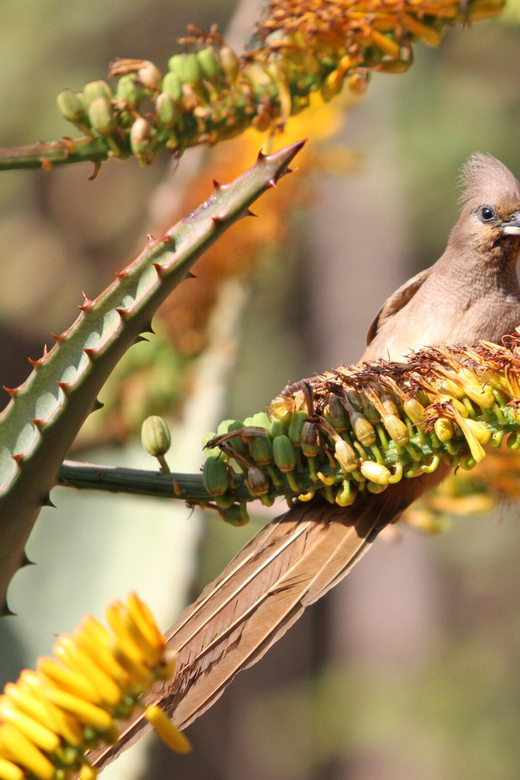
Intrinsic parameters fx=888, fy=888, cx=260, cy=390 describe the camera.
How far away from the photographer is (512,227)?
2.88m

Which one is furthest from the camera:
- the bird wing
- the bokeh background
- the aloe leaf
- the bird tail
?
the bird wing

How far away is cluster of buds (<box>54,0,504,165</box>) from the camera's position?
6.30 feet

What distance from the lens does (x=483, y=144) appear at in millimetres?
6059

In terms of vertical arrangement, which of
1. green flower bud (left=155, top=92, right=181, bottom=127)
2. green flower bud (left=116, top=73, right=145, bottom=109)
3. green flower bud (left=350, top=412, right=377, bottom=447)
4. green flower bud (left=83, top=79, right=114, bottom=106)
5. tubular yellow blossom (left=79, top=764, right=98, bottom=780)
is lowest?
tubular yellow blossom (left=79, top=764, right=98, bottom=780)

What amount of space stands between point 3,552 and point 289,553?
2.39 feet

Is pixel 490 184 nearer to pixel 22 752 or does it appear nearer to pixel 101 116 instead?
pixel 101 116

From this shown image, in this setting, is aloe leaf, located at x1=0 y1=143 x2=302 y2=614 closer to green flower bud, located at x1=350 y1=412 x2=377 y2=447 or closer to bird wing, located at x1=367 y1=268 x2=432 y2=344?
green flower bud, located at x1=350 y1=412 x2=377 y2=447

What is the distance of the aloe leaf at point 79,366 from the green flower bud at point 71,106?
2.32 ft

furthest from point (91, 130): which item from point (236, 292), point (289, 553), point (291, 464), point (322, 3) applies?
point (236, 292)

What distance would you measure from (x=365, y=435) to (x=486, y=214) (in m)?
1.59

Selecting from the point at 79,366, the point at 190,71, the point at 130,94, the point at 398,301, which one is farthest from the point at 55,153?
the point at 398,301

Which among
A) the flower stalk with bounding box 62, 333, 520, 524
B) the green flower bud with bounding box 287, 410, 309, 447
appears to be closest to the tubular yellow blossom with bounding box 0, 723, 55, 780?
the flower stalk with bounding box 62, 333, 520, 524

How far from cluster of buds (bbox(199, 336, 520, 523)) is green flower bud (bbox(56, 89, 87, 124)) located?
75cm

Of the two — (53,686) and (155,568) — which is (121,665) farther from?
(155,568)
